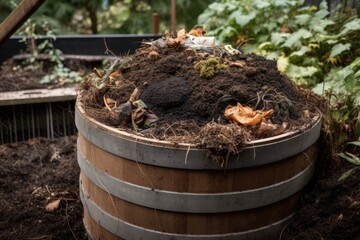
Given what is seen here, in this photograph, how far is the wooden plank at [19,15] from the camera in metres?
2.34

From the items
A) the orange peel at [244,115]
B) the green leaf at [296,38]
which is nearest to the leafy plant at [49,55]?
the green leaf at [296,38]

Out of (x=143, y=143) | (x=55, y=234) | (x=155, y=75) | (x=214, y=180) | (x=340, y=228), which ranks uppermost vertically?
(x=155, y=75)

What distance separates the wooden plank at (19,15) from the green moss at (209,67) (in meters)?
0.91

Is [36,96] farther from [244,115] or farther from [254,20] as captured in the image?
[244,115]

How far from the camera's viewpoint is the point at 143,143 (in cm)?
213

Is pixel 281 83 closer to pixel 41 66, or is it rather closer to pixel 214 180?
pixel 214 180

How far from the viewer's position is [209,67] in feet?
8.38

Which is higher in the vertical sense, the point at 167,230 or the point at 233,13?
the point at 233,13

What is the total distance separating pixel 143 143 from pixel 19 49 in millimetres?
4315

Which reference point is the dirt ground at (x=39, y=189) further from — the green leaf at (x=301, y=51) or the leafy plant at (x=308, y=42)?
the green leaf at (x=301, y=51)

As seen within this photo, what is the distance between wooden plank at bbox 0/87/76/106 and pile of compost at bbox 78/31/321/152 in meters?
1.76

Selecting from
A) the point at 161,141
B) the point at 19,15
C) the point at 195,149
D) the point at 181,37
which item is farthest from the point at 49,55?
the point at 195,149

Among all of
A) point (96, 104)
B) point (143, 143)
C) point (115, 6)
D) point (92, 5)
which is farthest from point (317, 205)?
point (115, 6)

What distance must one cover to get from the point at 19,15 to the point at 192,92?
102cm
